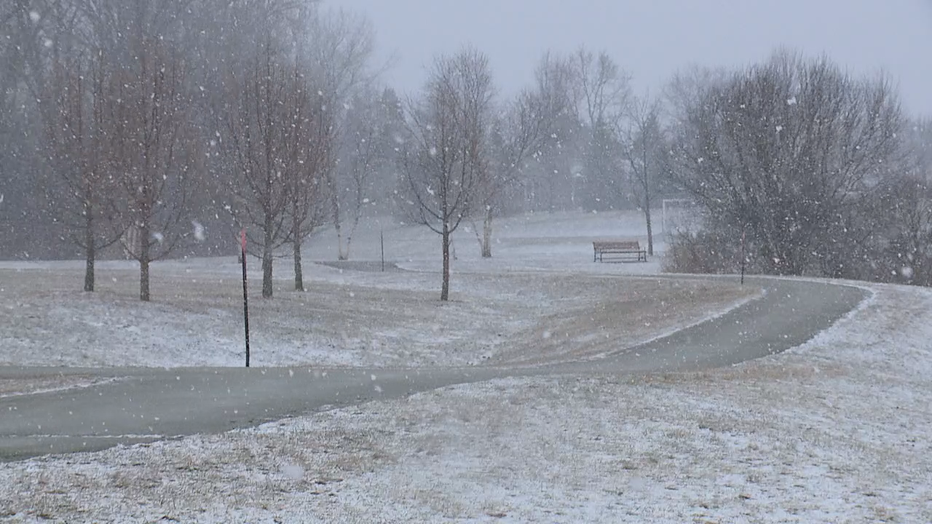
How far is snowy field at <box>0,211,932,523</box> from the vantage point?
7043mm

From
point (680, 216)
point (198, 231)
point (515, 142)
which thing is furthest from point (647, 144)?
point (198, 231)

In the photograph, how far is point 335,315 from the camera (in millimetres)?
28328

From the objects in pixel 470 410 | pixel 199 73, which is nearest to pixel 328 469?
pixel 470 410

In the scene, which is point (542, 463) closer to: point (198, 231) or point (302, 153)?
point (302, 153)

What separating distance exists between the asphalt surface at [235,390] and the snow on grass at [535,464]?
0.60 metres

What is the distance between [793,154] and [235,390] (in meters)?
37.6

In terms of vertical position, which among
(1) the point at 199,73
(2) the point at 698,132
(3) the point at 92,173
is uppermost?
(1) the point at 199,73

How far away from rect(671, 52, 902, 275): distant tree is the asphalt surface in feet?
78.6

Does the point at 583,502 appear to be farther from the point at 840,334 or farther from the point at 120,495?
the point at 840,334

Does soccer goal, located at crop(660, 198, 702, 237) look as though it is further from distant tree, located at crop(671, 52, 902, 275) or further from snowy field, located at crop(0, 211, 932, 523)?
snowy field, located at crop(0, 211, 932, 523)

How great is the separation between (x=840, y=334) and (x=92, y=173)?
60.0 ft

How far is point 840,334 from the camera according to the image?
19.6 meters

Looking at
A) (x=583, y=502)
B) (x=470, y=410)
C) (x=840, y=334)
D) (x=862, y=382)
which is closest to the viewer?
(x=583, y=502)

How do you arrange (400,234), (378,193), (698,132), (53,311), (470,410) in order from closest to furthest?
(470,410) < (53,311) < (698,132) < (400,234) < (378,193)
